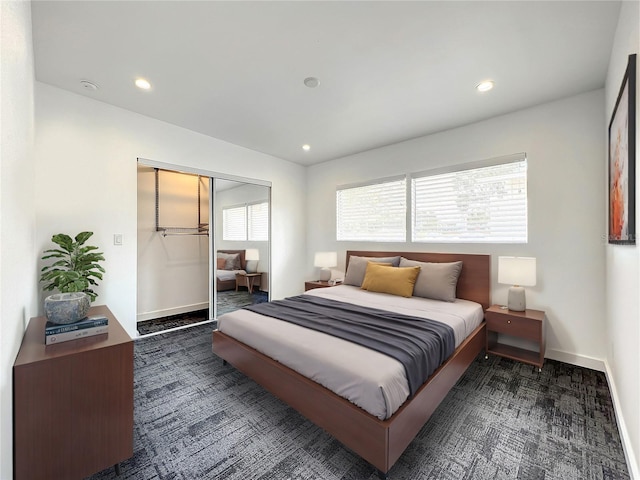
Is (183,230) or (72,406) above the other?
(183,230)

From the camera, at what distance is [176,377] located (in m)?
2.37

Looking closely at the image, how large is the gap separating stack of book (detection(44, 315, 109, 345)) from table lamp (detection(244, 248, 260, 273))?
2796mm

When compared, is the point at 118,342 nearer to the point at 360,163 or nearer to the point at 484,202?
the point at 484,202

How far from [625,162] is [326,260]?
11.3ft

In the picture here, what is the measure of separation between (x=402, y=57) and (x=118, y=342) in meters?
2.69

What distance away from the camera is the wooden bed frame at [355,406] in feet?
4.41

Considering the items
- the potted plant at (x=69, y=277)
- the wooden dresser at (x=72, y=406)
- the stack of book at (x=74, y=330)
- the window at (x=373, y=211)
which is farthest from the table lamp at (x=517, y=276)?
the potted plant at (x=69, y=277)

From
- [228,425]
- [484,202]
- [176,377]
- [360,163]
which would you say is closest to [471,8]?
[484,202]

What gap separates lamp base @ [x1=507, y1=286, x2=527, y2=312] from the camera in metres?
2.72

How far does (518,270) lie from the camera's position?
2625 mm

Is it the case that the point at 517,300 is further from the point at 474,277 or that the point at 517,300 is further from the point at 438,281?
the point at 438,281

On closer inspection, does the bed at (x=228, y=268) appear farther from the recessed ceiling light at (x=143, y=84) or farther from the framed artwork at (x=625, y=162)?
the framed artwork at (x=625, y=162)

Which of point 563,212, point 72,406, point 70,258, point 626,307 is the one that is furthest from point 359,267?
point 70,258

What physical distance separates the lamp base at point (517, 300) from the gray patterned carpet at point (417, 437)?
1.98 ft
